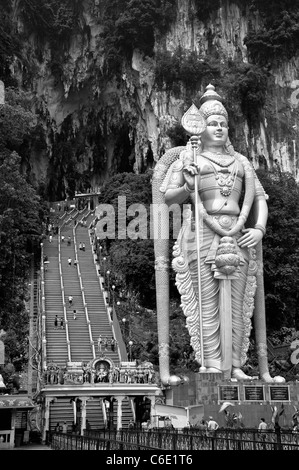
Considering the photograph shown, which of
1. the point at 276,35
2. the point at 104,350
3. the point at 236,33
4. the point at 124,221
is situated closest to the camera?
the point at 104,350

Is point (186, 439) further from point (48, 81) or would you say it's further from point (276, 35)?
point (48, 81)

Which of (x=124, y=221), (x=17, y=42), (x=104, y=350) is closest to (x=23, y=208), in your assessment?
(x=124, y=221)

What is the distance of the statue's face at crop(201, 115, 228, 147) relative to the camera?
559 inches

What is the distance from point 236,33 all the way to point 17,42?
1150cm

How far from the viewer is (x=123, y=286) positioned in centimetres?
2394

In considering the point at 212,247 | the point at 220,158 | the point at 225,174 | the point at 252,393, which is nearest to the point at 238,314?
the point at 212,247

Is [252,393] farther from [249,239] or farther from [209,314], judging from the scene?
[249,239]

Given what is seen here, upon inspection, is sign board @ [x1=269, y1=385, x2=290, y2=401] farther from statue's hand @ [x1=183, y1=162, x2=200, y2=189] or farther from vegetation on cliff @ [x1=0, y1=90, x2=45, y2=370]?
vegetation on cliff @ [x1=0, y1=90, x2=45, y2=370]

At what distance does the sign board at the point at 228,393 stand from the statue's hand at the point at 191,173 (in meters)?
4.09

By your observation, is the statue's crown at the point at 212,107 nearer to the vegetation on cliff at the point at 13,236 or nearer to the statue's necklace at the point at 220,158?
the statue's necklace at the point at 220,158

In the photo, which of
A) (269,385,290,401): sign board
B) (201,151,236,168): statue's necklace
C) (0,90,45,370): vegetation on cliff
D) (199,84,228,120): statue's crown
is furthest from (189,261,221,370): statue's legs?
(0,90,45,370): vegetation on cliff
